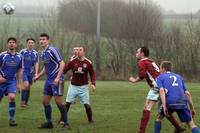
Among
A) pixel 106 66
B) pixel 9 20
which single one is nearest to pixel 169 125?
pixel 106 66

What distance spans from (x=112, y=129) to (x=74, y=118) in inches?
86.6

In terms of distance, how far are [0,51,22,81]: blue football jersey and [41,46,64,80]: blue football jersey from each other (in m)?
1.01

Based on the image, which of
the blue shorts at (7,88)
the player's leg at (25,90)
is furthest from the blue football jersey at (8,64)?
the player's leg at (25,90)

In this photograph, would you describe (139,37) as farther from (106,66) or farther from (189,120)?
(189,120)

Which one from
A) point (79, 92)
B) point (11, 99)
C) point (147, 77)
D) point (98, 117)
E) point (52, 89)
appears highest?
point (147, 77)

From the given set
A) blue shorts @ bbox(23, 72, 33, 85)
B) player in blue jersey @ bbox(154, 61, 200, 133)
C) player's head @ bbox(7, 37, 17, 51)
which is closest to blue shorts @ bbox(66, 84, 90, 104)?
player's head @ bbox(7, 37, 17, 51)

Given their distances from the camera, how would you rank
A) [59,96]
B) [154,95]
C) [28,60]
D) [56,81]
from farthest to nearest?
[28,60] → [59,96] → [56,81] → [154,95]

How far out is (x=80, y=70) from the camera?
12852mm

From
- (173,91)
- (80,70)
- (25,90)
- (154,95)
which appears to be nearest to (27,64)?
(25,90)

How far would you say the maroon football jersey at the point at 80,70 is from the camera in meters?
12.8

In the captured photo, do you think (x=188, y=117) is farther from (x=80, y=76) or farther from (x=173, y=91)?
(x=80, y=76)

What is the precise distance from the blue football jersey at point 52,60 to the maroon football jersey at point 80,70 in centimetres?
65

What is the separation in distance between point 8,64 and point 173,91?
4.54 m

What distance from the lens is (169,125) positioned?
1318 centimetres
